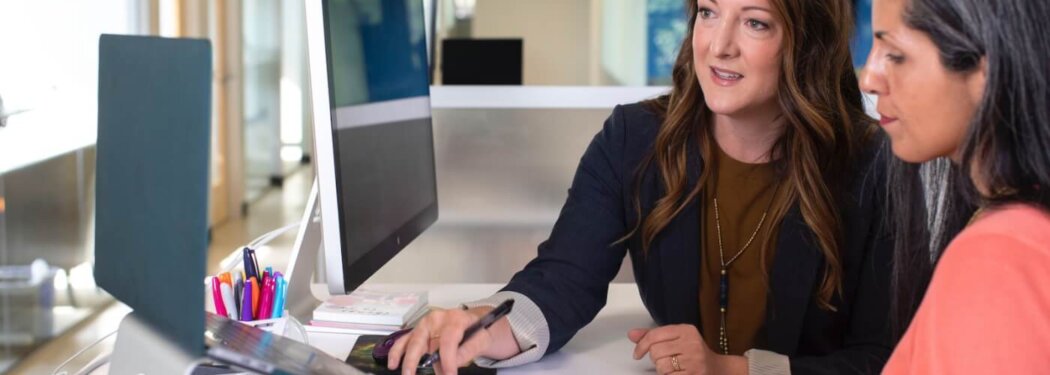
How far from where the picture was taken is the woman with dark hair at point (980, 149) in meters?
0.75

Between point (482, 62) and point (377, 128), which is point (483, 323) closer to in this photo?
point (377, 128)

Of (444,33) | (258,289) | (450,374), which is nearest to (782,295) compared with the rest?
(450,374)

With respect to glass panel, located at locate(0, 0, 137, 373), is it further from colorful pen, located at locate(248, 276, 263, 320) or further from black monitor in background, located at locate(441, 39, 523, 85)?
colorful pen, located at locate(248, 276, 263, 320)

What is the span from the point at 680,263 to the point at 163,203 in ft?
2.99

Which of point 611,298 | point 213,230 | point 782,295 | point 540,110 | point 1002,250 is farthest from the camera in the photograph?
point 213,230

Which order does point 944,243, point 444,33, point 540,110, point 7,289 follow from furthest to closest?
point 444,33, point 7,289, point 540,110, point 944,243

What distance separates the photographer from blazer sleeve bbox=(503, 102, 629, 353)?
1.52m

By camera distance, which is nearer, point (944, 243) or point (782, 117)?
point (944, 243)

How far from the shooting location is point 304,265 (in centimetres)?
166

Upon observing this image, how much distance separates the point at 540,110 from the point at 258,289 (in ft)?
4.54

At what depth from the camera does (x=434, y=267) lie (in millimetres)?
2734

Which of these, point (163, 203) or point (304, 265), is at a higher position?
point (163, 203)

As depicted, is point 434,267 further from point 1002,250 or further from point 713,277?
point 1002,250

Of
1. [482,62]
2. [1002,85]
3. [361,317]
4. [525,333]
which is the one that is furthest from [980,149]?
[482,62]
